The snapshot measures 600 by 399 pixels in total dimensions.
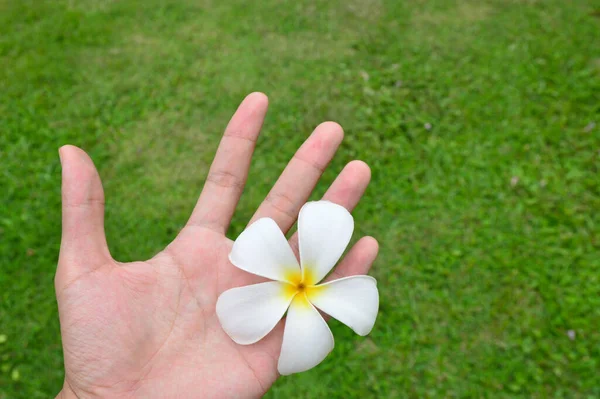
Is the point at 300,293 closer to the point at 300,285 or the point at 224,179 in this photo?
the point at 300,285

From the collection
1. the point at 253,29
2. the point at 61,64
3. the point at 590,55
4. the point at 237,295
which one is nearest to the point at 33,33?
the point at 61,64

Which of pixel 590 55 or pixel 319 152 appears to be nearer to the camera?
pixel 319 152

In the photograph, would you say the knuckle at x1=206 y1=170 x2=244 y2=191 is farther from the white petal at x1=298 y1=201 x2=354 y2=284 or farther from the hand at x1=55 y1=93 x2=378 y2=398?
the white petal at x1=298 y1=201 x2=354 y2=284

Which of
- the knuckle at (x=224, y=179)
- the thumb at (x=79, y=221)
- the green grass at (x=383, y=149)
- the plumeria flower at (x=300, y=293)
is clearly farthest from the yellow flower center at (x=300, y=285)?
the green grass at (x=383, y=149)

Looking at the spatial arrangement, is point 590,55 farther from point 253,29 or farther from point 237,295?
point 237,295

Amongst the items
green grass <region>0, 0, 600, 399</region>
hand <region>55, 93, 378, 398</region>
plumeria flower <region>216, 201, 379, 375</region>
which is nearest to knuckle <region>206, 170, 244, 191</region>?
hand <region>55, 93, 378, 398</region>

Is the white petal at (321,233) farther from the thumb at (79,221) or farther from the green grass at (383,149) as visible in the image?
the green grass at (383,149)

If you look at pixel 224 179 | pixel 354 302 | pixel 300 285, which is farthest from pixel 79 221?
pixel 354 302
